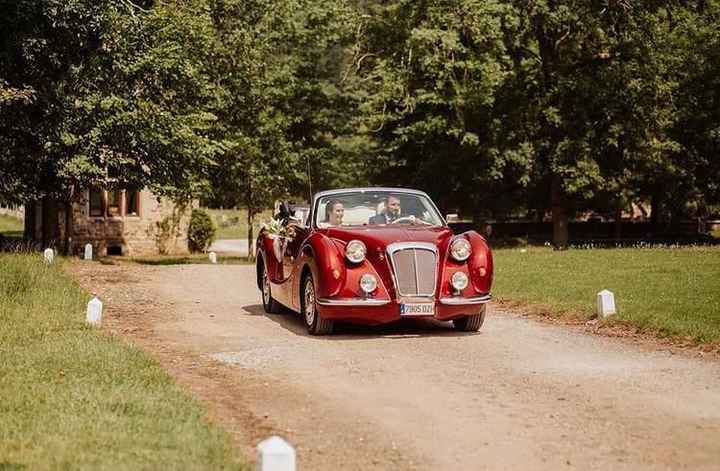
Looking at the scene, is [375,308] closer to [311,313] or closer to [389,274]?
[389,274]

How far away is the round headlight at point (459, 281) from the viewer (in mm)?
12148

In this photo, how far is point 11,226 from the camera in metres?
63.4

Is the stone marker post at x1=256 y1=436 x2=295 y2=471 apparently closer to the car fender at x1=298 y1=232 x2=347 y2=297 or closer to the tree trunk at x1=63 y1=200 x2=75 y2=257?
the car fender at x1=298 y1=232 x2=347 y2=297

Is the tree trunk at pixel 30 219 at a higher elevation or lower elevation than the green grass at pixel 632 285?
higher

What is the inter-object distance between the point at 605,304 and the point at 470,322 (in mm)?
2046

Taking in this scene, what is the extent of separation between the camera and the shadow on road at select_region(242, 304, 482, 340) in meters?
12.6

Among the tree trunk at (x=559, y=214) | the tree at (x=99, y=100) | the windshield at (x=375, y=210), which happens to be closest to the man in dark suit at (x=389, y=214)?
the windshield at (x=375, y=210)

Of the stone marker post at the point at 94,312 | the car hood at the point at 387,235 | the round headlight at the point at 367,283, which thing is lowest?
the stone marker post at the point at 94,312

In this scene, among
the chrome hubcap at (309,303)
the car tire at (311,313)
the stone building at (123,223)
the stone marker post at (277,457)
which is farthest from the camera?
the stone building at (123,223)

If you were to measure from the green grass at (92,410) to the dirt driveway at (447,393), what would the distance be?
0.38 metres

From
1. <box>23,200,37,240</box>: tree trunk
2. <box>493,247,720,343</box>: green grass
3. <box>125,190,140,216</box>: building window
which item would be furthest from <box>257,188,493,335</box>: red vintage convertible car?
<box>125,190,140,216</box>: building window

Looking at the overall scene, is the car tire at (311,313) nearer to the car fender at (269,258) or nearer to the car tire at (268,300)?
the car fender at (269,258)

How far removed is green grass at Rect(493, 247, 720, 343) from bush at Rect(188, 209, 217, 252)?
79.4ft

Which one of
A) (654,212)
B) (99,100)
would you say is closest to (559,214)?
(654,212)
